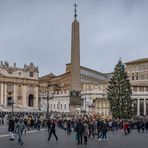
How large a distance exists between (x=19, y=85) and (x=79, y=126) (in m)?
89.1

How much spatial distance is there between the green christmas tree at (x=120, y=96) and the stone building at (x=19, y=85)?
39597mm

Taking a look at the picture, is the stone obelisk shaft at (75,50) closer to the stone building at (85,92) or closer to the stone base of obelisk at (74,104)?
the stone base of obelisk at (74,104)

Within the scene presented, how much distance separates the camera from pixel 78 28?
140 ft

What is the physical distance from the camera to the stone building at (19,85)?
10681 centimetres

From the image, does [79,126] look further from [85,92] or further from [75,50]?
[85,92]

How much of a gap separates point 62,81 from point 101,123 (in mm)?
108009

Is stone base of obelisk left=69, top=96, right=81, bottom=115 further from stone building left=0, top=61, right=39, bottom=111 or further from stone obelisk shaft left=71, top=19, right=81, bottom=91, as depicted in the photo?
stone building left=0, top=61, right=39, bottom=111

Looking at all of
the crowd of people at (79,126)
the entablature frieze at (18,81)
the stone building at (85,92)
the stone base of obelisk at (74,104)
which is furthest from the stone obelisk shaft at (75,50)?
the entablature frieze at (18,81)

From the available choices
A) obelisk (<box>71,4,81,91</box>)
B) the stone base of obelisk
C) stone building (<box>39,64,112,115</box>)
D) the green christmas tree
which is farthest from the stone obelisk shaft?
stone building (<box>39,64,112,115</box>)

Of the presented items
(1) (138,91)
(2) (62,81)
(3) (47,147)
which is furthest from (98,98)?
(3) (47,147)

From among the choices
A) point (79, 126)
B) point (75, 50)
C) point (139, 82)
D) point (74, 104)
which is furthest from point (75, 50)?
point (139, 82)

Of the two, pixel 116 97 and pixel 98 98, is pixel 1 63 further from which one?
pixel 116 97

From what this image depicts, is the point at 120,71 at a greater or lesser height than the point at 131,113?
greater

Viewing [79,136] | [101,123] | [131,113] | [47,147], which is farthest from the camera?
[131,113]
